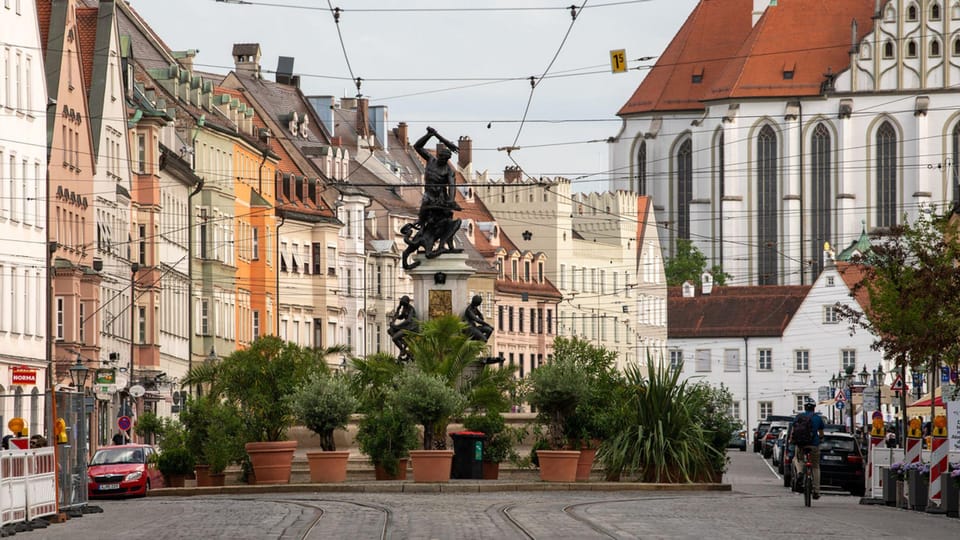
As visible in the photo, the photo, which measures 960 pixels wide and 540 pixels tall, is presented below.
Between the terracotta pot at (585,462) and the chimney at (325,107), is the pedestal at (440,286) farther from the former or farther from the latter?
the chimney at (325,107)

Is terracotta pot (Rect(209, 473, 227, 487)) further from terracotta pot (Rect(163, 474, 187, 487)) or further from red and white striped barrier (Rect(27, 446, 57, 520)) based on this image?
red and white striped barrier (Rect(27, 446, 57, 520))

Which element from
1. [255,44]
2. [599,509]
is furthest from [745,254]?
[599,509]

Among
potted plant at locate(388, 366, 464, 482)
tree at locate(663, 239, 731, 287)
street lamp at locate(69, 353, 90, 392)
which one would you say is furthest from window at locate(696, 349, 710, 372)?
potted plant at locate(388, 366, 464, 482)

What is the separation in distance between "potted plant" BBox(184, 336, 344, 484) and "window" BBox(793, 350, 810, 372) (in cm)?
→ 10034

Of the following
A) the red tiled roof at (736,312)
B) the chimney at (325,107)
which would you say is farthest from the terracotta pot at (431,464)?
the red tiled roof at (736,312)

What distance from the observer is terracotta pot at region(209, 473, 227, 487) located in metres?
38.9

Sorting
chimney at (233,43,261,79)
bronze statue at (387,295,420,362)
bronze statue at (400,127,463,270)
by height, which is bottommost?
bronze statue at (387,295,420,362)

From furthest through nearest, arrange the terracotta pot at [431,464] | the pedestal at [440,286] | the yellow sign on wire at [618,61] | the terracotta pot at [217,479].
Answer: the yellow sign on wire at [618,61] < the pedestal at [440,286] < the terracotta pot at [217,479] < the terracotta pot at [431,464]

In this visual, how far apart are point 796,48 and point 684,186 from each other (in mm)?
14870

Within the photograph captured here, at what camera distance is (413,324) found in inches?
1732

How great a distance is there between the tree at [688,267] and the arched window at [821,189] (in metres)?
6.95

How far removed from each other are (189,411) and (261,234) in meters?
52.6

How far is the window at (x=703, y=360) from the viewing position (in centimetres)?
14262

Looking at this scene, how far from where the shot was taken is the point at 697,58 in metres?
178
